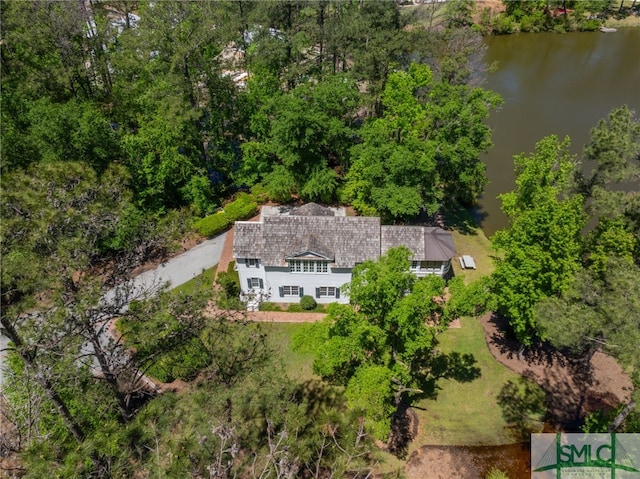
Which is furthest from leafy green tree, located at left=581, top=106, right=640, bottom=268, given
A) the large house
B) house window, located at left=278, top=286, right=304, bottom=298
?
house window, located at left=278, top=286, right=304, bottom=298

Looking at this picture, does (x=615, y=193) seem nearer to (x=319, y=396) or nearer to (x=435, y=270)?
(x=435, y=270)

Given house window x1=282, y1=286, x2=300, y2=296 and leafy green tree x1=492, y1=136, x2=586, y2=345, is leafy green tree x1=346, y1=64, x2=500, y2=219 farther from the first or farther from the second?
leafy green tree x1=492, y1=136, x2=586, y2=345

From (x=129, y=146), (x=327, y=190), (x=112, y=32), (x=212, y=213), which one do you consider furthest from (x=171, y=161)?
(x=112, y=32)

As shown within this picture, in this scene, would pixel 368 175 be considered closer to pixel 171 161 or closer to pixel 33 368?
pixel 171 161

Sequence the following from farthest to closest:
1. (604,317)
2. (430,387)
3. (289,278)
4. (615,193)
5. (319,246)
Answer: (289,278)
(319,246)
(615,193)
(430,387)
(604,317)

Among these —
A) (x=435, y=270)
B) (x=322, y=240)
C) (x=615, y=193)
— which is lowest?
(x=435, y=270)

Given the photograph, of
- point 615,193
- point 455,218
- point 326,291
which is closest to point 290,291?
point 326,291

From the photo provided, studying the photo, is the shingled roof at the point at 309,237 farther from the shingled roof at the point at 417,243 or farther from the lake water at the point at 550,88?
the lake water at the point at 550,88
